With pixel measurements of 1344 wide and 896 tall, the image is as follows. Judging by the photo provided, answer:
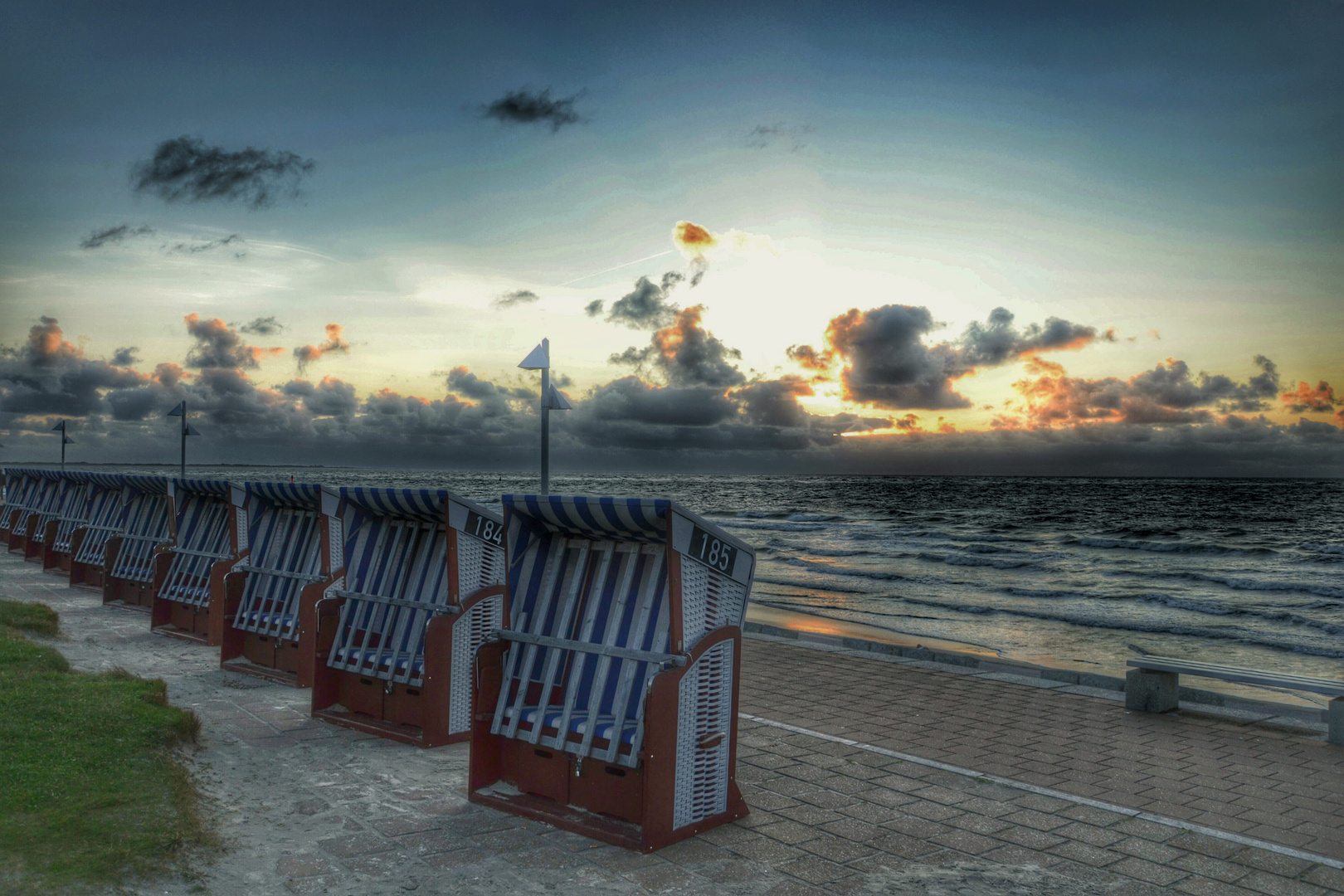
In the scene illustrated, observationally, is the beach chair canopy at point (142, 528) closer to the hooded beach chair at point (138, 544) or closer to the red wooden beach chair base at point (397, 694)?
the hooded beach chair at point (138, 544)

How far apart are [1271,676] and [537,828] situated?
645 centimetres

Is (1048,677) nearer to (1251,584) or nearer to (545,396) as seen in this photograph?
(545,396)

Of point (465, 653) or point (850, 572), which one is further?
point (850, 572)

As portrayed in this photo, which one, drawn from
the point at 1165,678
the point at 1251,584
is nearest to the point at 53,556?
the point at 1165,678

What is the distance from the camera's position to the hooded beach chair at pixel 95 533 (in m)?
14.0

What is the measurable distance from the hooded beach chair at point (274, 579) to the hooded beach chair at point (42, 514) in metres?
10.9

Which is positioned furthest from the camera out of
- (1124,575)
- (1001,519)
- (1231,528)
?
(1001,519)

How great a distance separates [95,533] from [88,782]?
11486mm

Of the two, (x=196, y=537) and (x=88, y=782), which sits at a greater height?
(x=196, y=537)

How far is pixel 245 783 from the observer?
540 cm

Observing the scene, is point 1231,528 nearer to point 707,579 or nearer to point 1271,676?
point 1271,676

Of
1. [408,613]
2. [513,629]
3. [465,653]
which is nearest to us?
[513,629]

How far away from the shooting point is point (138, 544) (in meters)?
12.4

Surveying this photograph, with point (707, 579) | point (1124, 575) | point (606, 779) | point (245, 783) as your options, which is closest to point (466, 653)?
point (245, 783)
